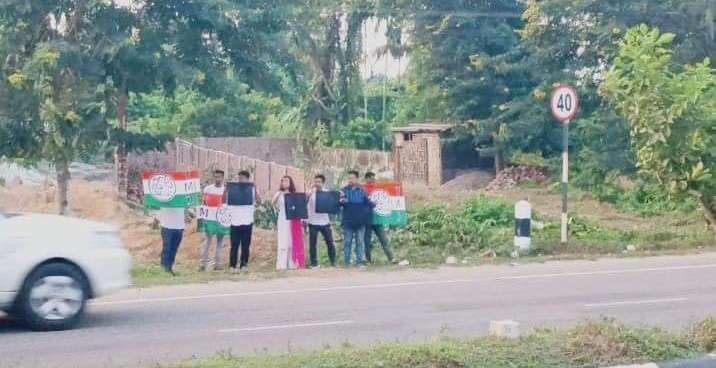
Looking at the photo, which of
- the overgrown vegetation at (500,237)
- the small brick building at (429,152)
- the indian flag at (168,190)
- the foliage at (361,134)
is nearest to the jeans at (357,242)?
the overgrown vegetation at (500,237)

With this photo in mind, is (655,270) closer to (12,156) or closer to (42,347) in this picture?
(42,347)

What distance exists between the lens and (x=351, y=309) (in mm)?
13148

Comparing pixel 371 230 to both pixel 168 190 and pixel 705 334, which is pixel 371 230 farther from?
pixel 705 334

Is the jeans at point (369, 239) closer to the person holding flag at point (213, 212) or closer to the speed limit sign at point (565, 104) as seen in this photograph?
the person holding flag at point (213, 212)

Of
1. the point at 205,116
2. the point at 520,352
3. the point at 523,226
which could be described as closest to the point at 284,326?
the point at 520,352

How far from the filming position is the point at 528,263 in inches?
735

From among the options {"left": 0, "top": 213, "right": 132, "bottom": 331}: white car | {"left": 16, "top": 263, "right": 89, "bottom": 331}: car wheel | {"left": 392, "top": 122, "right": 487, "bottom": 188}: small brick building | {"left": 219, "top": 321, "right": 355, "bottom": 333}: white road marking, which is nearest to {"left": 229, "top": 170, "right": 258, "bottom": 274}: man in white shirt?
{"left": 219, "top": 321, "right": 355, "bottom": 333}: white road marking

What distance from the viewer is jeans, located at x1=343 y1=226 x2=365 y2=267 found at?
1823cm

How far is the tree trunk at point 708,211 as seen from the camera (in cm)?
2161

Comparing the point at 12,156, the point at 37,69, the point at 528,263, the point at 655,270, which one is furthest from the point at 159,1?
the point at 655,270

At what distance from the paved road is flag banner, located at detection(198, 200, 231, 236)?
1874 mm

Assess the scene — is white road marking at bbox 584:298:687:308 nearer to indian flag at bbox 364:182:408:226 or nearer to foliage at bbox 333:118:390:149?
indian flag at bbox 364:182:408:226

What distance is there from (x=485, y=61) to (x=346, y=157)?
6.48 m

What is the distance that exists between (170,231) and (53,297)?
6.13m
